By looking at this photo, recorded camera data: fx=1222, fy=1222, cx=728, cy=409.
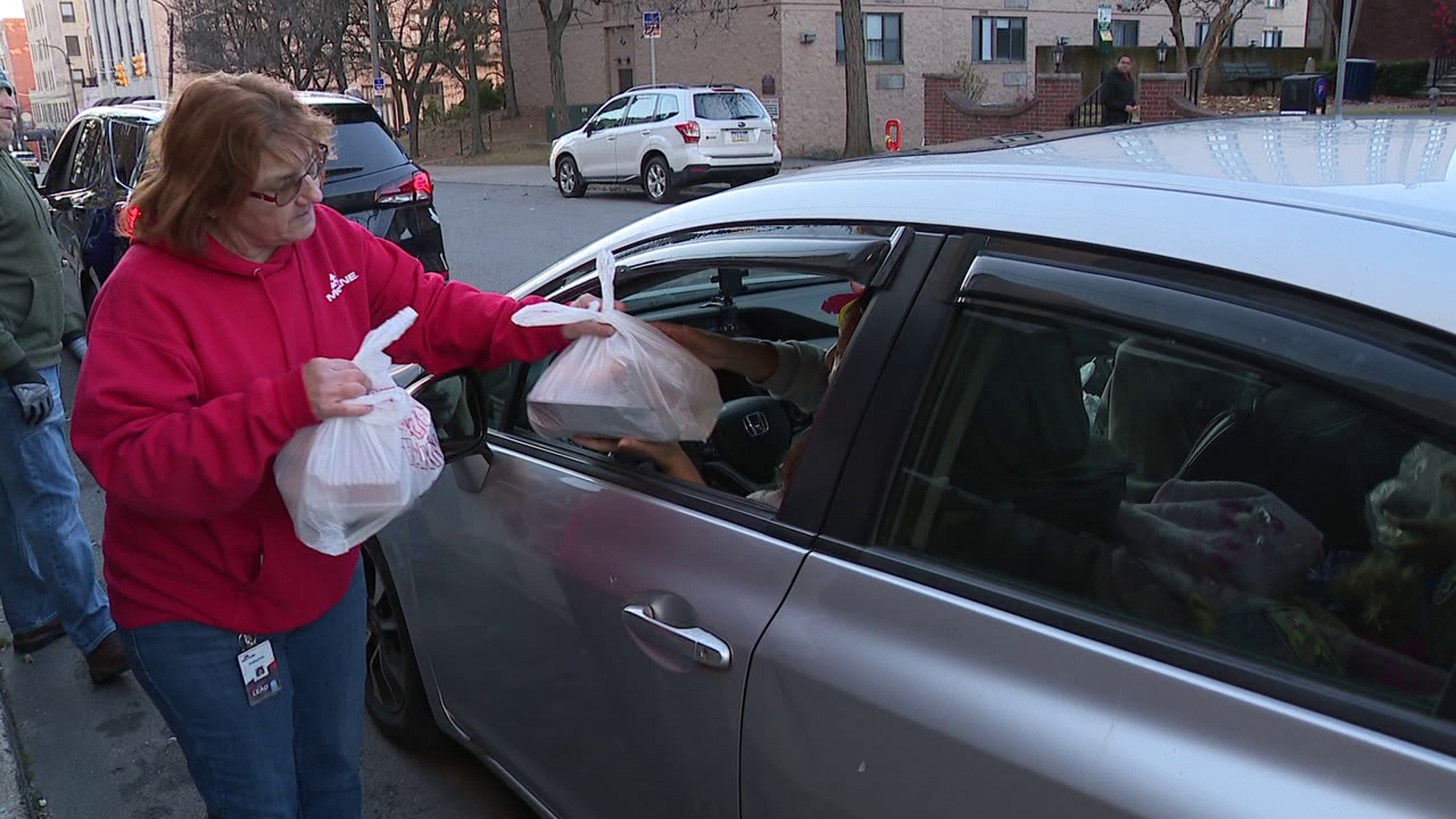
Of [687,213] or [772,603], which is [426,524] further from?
[772,603]

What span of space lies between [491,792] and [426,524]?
35.6 inches

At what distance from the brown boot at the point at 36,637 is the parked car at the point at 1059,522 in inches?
102

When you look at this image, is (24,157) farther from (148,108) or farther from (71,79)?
(71,79)

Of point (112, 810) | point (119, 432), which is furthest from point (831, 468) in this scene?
point (112, 810)

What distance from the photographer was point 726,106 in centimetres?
1886

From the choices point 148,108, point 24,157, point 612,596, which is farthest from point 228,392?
point 24,157

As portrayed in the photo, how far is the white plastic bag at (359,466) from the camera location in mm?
1949

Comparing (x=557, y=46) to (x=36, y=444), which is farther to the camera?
(x=557, y=46)

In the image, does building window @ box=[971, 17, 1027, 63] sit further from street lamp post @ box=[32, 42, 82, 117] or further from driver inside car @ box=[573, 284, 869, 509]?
street lamp post @ box=[32, 42, 82, 117]

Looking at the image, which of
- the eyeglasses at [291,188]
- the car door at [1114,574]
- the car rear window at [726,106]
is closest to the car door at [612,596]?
the car door at [1114,574]

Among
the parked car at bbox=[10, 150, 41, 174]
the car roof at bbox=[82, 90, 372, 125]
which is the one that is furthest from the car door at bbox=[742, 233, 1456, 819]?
the car roof at bbox=[82, 90, 372, 125]

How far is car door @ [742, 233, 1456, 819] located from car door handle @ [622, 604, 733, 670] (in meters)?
0.08

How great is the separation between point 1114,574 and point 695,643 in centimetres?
68

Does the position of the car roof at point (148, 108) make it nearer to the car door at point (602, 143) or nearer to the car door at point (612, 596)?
the car door at point (612, 596)
